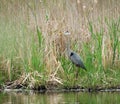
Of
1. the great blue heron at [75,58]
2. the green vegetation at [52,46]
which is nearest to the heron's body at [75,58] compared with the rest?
the great blue heron at [75,58]

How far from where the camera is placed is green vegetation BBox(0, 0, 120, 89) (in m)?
11.8

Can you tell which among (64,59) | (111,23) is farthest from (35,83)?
(111,23)

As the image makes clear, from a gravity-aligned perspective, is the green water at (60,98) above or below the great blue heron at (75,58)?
below

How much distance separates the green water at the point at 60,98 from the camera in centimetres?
995

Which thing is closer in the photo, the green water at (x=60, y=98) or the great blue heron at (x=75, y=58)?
the green water at (x=60, y=98)

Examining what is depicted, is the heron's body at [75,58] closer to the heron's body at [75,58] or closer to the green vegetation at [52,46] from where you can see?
the heron's body at [75,58]

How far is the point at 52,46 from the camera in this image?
40.1 ft

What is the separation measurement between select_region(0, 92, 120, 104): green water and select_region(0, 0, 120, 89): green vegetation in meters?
0.55

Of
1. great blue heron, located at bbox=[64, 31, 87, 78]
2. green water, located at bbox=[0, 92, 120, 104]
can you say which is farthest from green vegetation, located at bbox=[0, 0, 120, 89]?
green water, located at bbox=[0, 92, 120, 104]

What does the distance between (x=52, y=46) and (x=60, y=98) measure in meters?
2.02

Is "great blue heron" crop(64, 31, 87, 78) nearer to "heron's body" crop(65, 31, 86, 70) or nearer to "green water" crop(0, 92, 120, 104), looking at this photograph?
"heron's body" crop(65, 31, 86, 70)

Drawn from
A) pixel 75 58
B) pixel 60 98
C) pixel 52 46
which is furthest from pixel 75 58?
pixel 60 98

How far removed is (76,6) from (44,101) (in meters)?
3.47

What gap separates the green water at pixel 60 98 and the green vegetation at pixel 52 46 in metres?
0.55
